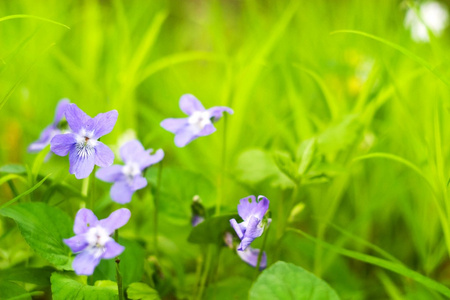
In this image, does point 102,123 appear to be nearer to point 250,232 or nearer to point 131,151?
point 131,151

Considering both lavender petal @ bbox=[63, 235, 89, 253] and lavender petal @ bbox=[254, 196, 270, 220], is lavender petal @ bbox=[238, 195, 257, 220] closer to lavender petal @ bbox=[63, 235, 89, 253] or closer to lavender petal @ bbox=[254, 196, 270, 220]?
lavender petal @ bbox=[254, 196, 270, 220]

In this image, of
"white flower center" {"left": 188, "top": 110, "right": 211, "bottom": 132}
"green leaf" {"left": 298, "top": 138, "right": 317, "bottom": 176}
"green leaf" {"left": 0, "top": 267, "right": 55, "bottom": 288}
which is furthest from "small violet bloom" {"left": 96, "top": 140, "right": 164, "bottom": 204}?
"green leaf" {"left": 298, "top": 138, "right": 317, "bottom": 176}

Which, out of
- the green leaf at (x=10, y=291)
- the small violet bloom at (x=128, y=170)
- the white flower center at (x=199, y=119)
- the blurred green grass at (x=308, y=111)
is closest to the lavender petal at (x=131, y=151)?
the small violet bloom at (x=128, y=170)

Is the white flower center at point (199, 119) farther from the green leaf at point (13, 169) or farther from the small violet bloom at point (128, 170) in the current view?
the green leaf at point (13, 169)

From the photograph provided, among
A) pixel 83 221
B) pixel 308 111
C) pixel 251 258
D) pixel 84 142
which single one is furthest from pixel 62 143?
pixel 308 111

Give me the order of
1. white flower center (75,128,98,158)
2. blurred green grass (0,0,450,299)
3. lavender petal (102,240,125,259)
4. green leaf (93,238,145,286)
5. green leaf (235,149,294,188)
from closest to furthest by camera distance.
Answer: lavender petal (102,240,125,259), white flower center (75,128,98,158), green leaf (93,238,145,286), green leaf (235,149,294,188), blurred green grass (0,0,450,299)

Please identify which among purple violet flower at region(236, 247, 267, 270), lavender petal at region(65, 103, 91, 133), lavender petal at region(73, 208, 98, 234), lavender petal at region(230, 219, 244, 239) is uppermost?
lavender petal at region(65, 103, 91, 133)
